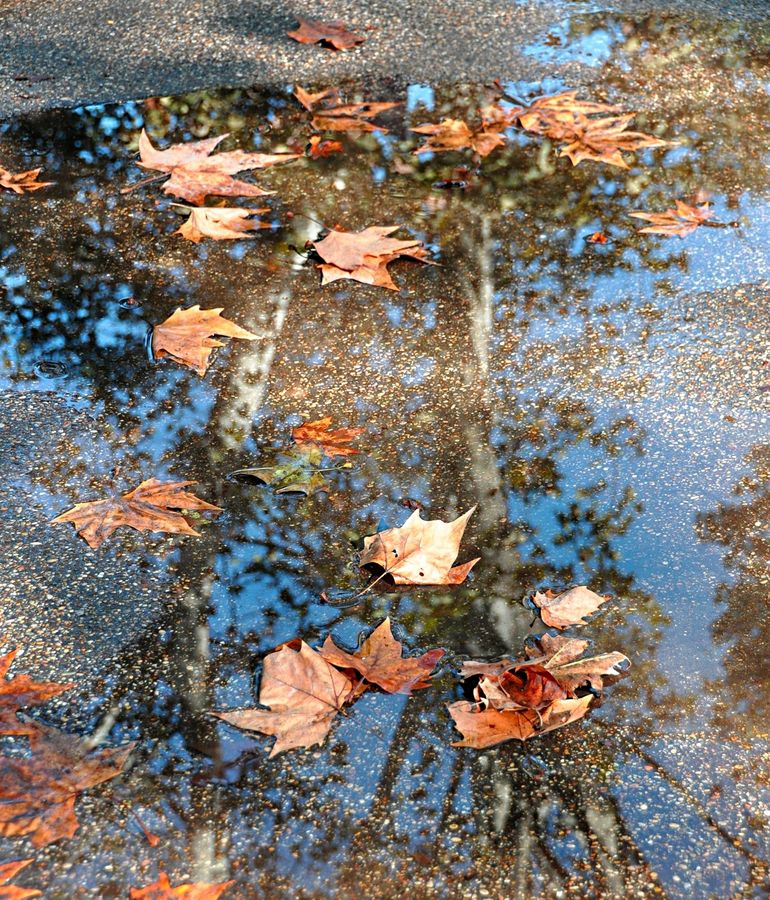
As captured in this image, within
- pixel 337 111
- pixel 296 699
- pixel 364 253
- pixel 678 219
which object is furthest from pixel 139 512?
pixel 337 111

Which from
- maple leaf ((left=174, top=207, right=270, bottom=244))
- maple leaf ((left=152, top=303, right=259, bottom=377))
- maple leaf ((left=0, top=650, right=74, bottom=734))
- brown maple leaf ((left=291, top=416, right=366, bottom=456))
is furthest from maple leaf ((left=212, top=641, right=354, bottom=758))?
maple leaf ((left=174, top=207, right=270, bottom=244))

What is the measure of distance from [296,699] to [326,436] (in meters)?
0.87

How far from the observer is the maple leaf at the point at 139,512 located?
2.38 meters

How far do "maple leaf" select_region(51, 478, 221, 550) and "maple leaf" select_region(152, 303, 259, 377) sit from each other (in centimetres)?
53

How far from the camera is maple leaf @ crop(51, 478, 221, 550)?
7.82ft

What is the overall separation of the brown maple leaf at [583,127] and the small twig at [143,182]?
1531 mm

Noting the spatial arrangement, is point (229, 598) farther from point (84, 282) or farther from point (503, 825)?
point (84, 282)

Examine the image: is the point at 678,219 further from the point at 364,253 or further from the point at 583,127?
the point at 364,253

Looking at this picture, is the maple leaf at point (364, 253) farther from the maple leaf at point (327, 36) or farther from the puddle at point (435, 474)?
the maple leaf at point (327, 36)

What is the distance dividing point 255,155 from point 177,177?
0.35 m

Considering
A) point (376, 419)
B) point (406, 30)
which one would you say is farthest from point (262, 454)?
point (406, 30)

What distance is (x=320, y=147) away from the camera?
3.97m

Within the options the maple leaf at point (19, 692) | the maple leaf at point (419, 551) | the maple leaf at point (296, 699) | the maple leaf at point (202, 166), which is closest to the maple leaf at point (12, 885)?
the maple leaf at point (19, 692)

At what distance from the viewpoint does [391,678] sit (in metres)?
2.04
